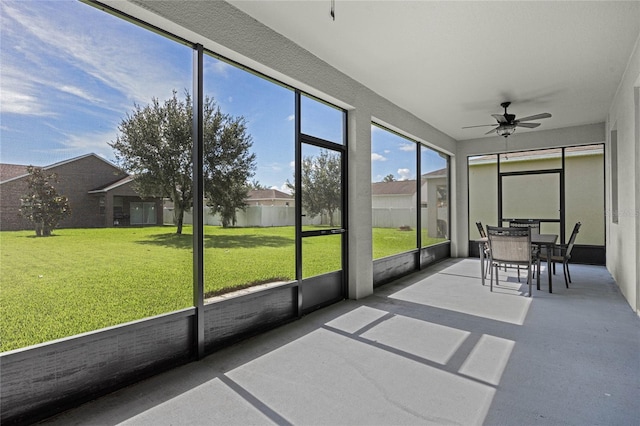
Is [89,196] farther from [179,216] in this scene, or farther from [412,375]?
[412,375]

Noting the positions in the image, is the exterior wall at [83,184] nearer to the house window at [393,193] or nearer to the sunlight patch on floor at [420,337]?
the sunlight patch on floor at [420,337]

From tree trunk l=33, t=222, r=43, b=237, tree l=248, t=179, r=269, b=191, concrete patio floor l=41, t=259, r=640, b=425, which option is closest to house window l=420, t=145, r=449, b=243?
concrete patio floor l=41, t=259, r=640, b=425

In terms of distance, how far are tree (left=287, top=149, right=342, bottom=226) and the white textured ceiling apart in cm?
117

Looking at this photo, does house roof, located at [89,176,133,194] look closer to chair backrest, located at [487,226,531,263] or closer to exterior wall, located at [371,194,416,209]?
exterior wall, located at [371,194,416,209]

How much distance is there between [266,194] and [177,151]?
1.03 meters

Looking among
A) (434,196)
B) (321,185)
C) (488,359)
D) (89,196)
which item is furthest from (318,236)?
(434,196)

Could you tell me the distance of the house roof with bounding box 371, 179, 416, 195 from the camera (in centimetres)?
520

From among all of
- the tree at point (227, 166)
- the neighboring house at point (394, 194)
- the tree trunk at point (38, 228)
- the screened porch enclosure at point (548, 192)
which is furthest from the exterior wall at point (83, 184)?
the screened porch enclosure at point (548, 192)

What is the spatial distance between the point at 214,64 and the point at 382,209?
133 inches

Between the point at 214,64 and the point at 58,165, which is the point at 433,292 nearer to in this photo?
the point at 214,64

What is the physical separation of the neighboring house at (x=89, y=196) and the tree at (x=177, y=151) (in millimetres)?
101

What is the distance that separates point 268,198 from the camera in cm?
348

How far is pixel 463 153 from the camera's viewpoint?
823 centimetres

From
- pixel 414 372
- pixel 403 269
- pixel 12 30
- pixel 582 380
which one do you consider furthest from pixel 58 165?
pixel 403 269
